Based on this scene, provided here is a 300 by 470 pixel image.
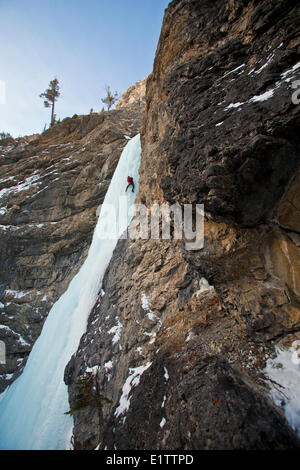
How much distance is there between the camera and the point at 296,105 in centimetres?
251

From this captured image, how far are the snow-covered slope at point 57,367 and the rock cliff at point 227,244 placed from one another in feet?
4.79

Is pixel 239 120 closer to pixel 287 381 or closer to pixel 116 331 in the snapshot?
pixel 287 381

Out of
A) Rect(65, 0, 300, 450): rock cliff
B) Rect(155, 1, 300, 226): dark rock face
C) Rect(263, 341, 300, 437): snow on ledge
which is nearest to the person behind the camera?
Rect(263, 341, 300, 437): snow on ledge

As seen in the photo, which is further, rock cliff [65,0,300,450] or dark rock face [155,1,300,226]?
dark rock face [155,1,300,226]

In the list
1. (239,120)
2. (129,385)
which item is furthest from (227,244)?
(129,385)

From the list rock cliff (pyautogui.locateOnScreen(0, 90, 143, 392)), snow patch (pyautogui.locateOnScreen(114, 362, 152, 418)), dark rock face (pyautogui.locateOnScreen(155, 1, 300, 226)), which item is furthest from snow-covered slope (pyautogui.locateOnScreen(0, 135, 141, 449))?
dark rock face (pyautogui.locateOnScreen(155, 1, 300, 226))

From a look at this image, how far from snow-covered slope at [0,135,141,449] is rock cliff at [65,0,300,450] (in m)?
1.46

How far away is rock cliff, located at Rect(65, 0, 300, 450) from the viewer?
259 centimetres

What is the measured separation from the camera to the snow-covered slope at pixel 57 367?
20.3 feet

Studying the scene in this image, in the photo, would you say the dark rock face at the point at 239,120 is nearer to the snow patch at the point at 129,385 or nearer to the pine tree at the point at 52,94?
the snow patch at the point at 129,385

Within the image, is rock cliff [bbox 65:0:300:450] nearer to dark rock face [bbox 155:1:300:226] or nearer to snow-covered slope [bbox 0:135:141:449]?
dark rock face [bbox 155:1:300:226]

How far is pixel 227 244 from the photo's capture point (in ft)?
11.4

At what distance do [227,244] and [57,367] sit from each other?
8158 millimetres
